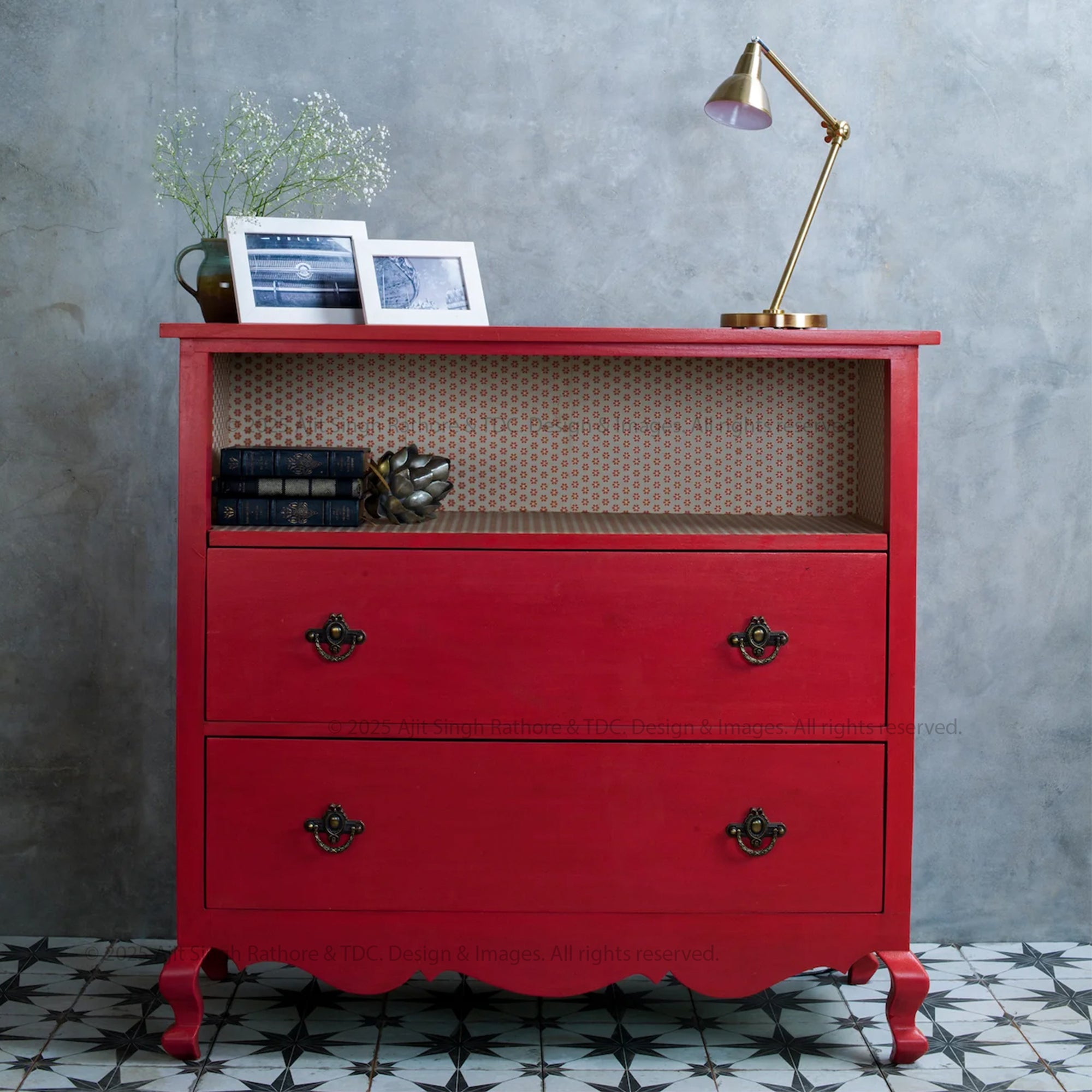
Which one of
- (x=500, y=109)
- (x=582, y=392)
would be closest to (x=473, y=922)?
(x=582, y=392)

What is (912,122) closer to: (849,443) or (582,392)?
(849,443)

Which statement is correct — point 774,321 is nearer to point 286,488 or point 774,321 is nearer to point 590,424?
point 590,424

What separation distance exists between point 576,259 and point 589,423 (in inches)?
16.0

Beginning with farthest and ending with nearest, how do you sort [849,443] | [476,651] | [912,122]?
[912,122] → [849,443] → [476,651]

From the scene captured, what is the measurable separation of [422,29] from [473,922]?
6.06ft

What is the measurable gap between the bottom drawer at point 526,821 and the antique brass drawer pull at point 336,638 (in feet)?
0.51

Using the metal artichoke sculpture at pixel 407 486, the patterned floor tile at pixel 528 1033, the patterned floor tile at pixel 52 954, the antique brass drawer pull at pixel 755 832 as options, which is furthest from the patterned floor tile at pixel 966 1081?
the patterned floor tile at pixel 52 954

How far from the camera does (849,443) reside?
2312 millimetres

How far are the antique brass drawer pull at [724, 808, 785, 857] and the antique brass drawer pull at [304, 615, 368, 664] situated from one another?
73 cm

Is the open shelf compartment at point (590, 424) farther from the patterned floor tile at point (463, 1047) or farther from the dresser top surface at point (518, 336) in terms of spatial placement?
the patterned floor tile at point (463, 1047)

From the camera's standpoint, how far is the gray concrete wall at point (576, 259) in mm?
2436

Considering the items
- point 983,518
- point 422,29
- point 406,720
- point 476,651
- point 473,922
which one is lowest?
point 473,922

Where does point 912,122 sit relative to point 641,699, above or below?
above

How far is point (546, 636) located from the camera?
6.44 feet
